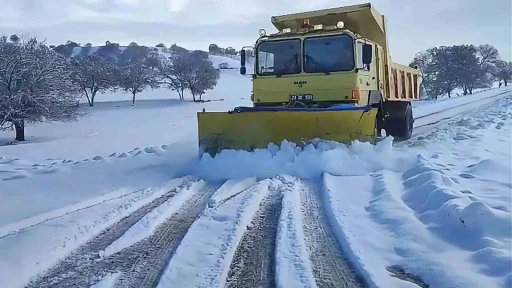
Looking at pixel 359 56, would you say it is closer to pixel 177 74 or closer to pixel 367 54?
pixel 367 54

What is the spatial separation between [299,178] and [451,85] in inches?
2092

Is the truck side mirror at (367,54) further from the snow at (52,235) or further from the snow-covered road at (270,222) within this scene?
the snow at (52,235)

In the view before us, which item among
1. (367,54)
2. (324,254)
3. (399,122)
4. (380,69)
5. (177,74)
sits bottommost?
(324,254)

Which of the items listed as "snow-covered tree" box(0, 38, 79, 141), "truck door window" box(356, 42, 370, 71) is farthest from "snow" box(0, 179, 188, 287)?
"snow-covered tree" box(0, 38, 79, 141)

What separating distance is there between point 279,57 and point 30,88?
2015 cm

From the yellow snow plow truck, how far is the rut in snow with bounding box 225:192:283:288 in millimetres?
2773

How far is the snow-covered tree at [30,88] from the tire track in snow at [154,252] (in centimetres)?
2108

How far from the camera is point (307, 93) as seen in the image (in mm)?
8289

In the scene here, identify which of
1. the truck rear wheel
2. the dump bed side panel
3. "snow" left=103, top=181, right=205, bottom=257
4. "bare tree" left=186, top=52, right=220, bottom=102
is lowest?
"snow" left=103, top=181, right=205, bottom=257

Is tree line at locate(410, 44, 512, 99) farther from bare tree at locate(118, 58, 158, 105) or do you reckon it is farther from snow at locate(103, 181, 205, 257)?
snow at locate(103, 181, 205, 257)

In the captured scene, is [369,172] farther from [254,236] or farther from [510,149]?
[510,149]

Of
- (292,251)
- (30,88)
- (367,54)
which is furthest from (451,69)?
(292,251)

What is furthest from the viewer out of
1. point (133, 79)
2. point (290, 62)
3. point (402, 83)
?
point (133, 79)

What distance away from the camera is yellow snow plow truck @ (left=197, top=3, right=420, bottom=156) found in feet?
24.4
